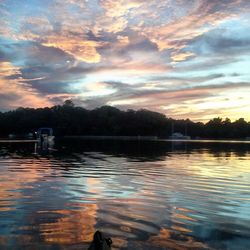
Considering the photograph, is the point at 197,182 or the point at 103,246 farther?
the point at 197,182

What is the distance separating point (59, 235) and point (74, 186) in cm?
1049

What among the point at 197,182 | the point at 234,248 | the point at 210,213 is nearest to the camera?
the point at 234,248

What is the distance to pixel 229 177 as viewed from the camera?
90.3 feet

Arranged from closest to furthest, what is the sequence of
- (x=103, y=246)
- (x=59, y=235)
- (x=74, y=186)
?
(x=103, y=246), (x=59, y=235), (x=74, y=186)

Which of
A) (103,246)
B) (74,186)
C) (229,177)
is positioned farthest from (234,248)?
(229,177)

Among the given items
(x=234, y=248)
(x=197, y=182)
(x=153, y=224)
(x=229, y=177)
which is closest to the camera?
(x=234, y=248)

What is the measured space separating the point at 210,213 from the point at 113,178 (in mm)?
11621

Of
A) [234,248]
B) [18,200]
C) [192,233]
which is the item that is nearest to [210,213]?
[192,233]

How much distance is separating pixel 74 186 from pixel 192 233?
10846 millimetres

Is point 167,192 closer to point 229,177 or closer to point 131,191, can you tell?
point 131,191

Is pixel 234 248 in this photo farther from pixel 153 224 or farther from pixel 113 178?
pixel 113 178

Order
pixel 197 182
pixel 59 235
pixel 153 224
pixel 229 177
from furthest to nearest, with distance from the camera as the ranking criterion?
1. pixel 229 177
2. pixel 197 182
3. pixel 153 224
4. pixel 59 235

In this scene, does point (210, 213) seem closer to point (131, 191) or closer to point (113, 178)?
point (131, 191)

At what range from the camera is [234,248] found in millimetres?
10547
